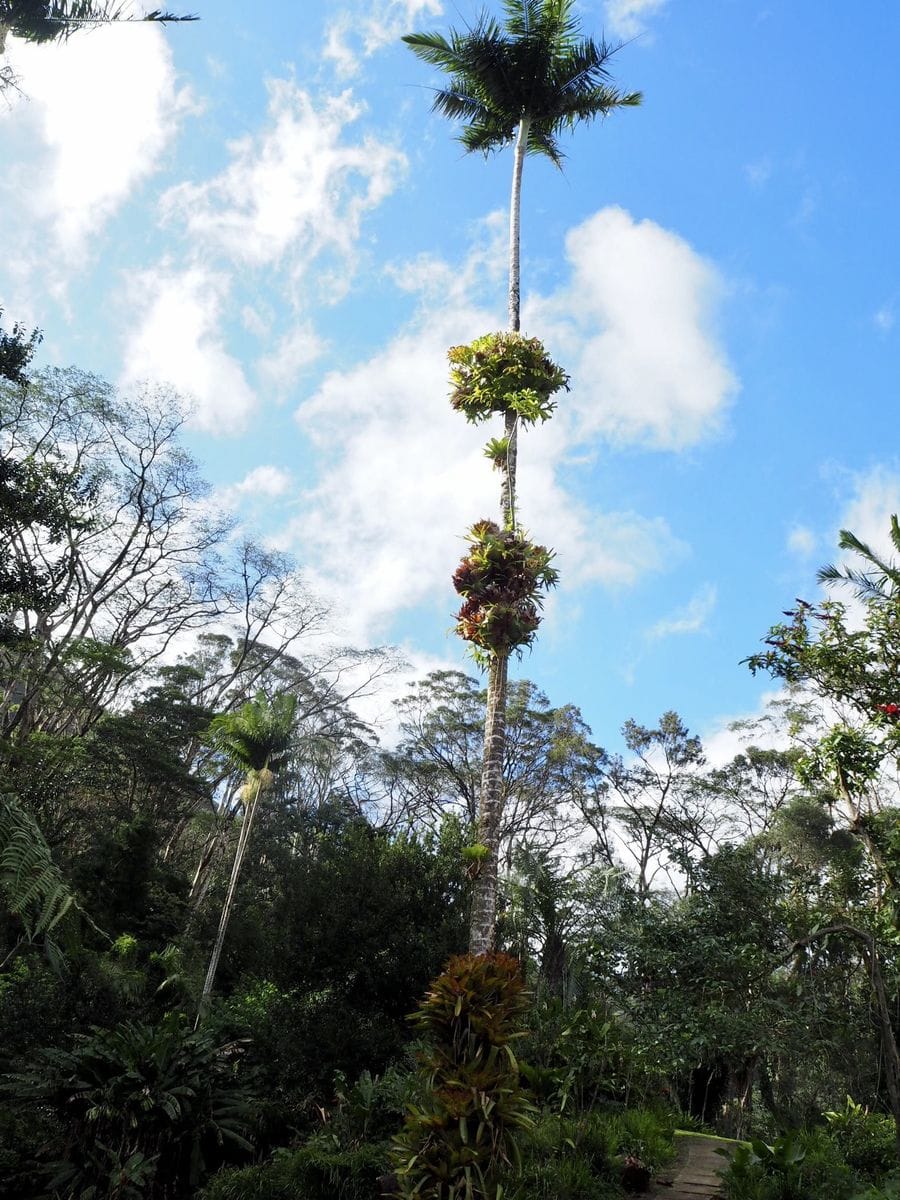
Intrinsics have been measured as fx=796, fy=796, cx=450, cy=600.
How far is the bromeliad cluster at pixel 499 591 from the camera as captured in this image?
8859 millimetres

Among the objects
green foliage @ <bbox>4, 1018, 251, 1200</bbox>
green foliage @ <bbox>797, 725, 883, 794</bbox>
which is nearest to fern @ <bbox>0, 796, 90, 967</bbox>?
green foliage @ <bbox>4, 1018, 251, 1200</bbox>

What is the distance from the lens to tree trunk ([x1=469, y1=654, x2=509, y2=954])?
25.0 ft

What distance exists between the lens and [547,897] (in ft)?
40.3

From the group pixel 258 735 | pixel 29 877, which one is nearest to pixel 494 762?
pixel 29 877

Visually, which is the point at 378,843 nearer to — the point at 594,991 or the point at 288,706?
the point at 594,991

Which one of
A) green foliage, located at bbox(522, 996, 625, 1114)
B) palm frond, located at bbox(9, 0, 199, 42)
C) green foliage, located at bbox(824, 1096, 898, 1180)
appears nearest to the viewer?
palm frond, located at bbox(9, 0, 199, 42)

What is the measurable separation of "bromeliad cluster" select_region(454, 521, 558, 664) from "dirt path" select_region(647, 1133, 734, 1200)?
16.9 feet

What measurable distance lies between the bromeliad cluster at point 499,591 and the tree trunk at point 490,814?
0.85ft

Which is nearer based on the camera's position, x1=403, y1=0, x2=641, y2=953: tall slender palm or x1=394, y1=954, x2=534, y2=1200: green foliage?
x1=394, y1=954, x2=534, y2=1200: green foliage

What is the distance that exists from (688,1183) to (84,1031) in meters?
7.99

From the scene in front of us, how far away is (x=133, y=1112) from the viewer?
24.3ft

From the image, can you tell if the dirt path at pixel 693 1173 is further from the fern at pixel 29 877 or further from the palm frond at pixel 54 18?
the palm frond at pixel 54 18

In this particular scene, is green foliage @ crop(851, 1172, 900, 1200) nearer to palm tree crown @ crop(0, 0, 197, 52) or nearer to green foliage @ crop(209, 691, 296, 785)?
palm tree crown @ crop(0, 0, 197, 52)

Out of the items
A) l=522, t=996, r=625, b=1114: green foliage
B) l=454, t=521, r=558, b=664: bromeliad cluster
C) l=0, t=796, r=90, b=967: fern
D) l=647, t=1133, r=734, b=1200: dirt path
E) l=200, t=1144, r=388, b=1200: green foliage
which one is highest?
l=454, t=521, r=558, b=664: bromeliad cluster
